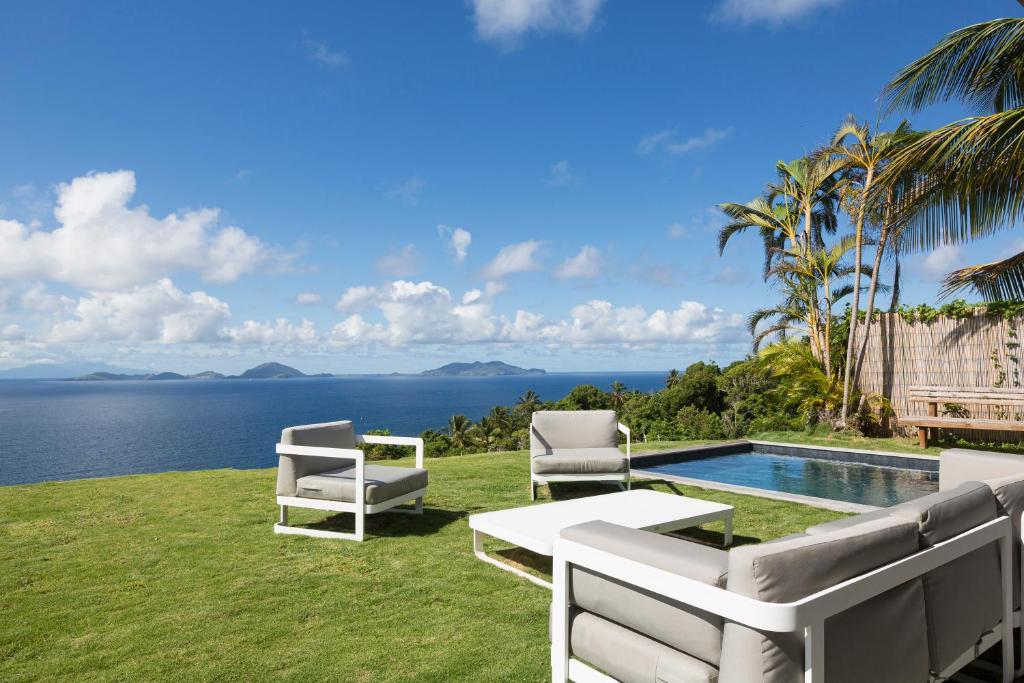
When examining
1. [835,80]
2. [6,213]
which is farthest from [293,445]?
[6,213]

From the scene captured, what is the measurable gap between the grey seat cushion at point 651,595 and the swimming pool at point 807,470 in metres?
5.10

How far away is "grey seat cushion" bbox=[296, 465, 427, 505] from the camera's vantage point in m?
4.29

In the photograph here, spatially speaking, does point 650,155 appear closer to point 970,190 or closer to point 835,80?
point 835,80

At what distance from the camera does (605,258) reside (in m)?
57.9

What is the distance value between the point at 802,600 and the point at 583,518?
91.1 inches

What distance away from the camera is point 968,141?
511 cm

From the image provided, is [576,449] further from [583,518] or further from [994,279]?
[994,279]

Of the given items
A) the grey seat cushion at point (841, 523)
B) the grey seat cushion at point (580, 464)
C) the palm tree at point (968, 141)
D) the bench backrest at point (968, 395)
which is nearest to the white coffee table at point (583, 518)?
the grey seat cushion at point (580, 464)

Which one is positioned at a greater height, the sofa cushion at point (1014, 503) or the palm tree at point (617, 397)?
the sofa cushion at point (1014, 503)

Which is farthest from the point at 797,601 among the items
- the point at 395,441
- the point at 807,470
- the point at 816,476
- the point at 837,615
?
the point at 807,470

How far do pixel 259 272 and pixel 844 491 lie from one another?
70.9 meters

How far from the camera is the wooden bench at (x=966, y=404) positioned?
841 centimetres

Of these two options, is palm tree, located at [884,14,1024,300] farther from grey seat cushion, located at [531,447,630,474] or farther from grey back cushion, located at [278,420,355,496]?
grey back cushion, located at [278,420,355,496]

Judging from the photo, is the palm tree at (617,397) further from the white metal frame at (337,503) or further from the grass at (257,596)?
the white metal frame at (337,503)
